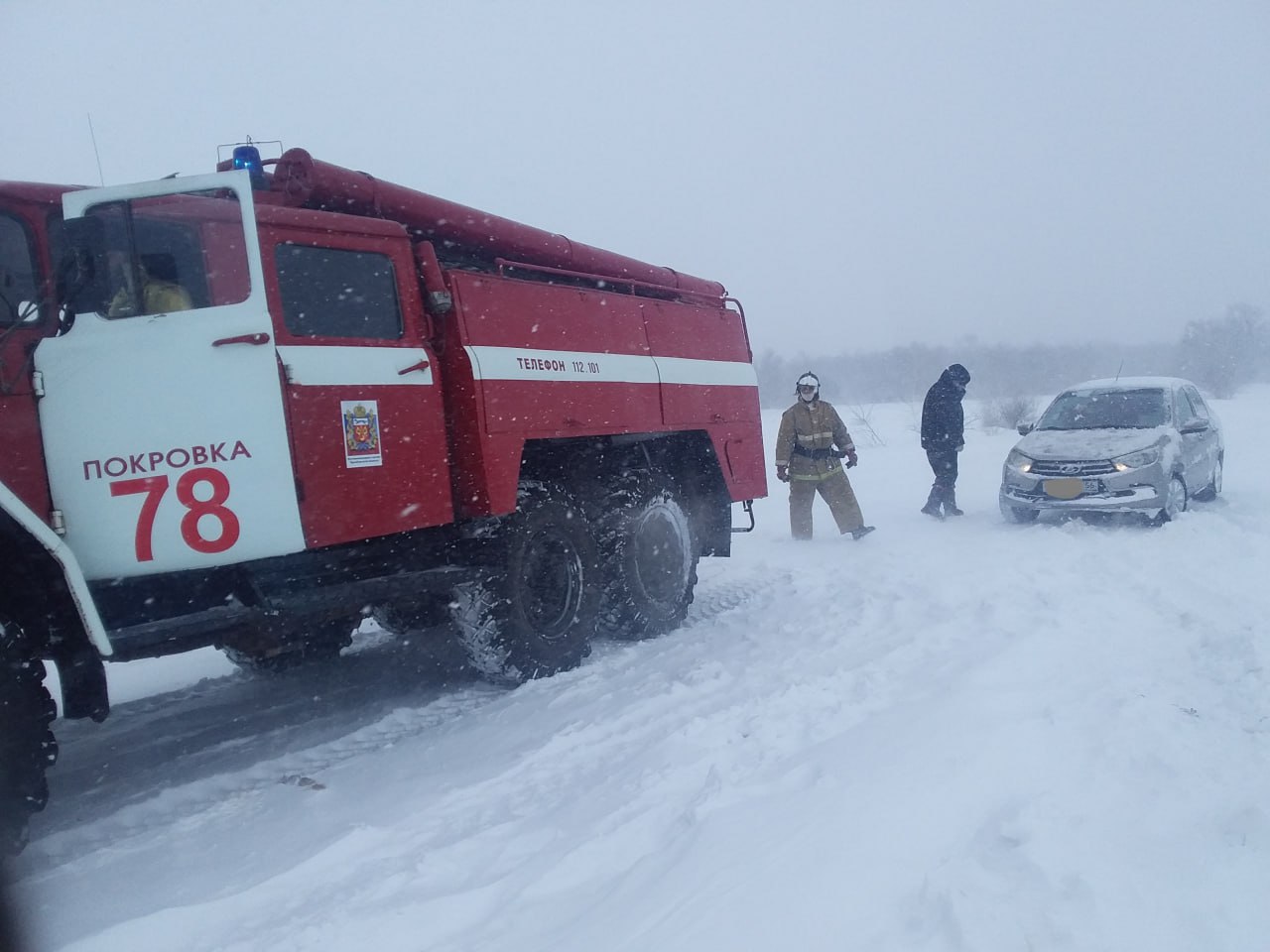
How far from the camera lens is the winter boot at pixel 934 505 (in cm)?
1071

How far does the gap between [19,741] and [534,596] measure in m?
2.75

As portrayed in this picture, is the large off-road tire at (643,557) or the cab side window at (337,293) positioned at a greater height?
the cab side window at (337,293)

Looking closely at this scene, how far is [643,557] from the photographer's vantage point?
20.7 feet

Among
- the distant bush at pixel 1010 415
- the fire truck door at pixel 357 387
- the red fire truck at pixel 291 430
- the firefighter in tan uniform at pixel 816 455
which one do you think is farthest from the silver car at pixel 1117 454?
the distant bush at pixel 1010 415

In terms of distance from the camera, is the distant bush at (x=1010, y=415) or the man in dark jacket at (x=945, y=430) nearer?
the man in dark jacket at (x=945, y=430)

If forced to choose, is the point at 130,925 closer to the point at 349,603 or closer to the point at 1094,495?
the point at 349,603

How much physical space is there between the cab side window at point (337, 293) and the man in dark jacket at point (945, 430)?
7539mm

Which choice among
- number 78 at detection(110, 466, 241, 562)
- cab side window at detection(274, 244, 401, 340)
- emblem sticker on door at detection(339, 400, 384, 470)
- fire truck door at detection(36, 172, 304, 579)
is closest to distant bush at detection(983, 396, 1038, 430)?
cab side window at detection(274, 244, 401, 340)

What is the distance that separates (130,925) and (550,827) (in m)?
1.40

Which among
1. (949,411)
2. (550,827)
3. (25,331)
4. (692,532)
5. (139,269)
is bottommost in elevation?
(550,827)

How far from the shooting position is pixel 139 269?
3678 millimetres

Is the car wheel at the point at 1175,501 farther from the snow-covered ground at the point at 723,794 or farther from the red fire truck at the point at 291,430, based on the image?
the red fire truck at the point at 291,430

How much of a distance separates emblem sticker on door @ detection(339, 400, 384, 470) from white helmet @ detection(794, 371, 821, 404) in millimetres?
6172

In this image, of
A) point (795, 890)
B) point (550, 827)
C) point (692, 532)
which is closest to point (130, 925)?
point (550, 827)
